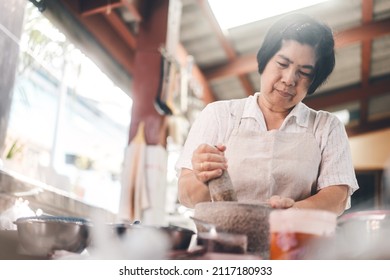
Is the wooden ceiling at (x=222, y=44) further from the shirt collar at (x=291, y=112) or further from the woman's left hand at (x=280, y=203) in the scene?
the woman's left hand at (x=280, y=203)

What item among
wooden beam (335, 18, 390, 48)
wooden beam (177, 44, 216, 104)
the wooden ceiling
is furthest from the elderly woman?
wooden beam (177, 44, 216, 104)

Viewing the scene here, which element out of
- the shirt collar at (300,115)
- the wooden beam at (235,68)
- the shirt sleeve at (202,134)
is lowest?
the shirt sleeve at (202,134)

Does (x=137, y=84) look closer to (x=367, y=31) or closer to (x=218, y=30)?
(x=218, y=30)

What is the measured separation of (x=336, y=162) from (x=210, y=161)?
0.40 metres

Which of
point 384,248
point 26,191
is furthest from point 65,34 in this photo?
point 384,248

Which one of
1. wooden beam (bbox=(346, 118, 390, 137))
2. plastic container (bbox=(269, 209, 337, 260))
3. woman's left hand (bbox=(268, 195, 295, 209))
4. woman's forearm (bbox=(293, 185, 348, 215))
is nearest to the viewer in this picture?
plastic container (bbox=(269, 209, 337, 260))

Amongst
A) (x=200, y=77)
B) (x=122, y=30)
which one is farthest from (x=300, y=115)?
(x=122, y=30)

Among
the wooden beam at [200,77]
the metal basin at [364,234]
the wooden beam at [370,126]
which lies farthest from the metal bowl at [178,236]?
the wooden beam at [370,126]

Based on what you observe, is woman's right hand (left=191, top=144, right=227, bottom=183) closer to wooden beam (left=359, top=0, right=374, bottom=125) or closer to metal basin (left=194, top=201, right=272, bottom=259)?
metal basin (left=194, top=201, right=272, bottom=259)

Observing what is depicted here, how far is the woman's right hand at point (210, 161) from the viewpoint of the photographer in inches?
41.7

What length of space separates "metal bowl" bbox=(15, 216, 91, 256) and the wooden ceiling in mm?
815

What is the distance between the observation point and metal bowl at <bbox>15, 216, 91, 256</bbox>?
88 cm

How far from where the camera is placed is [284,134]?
137cm

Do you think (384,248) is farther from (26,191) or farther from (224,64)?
(224,64)
